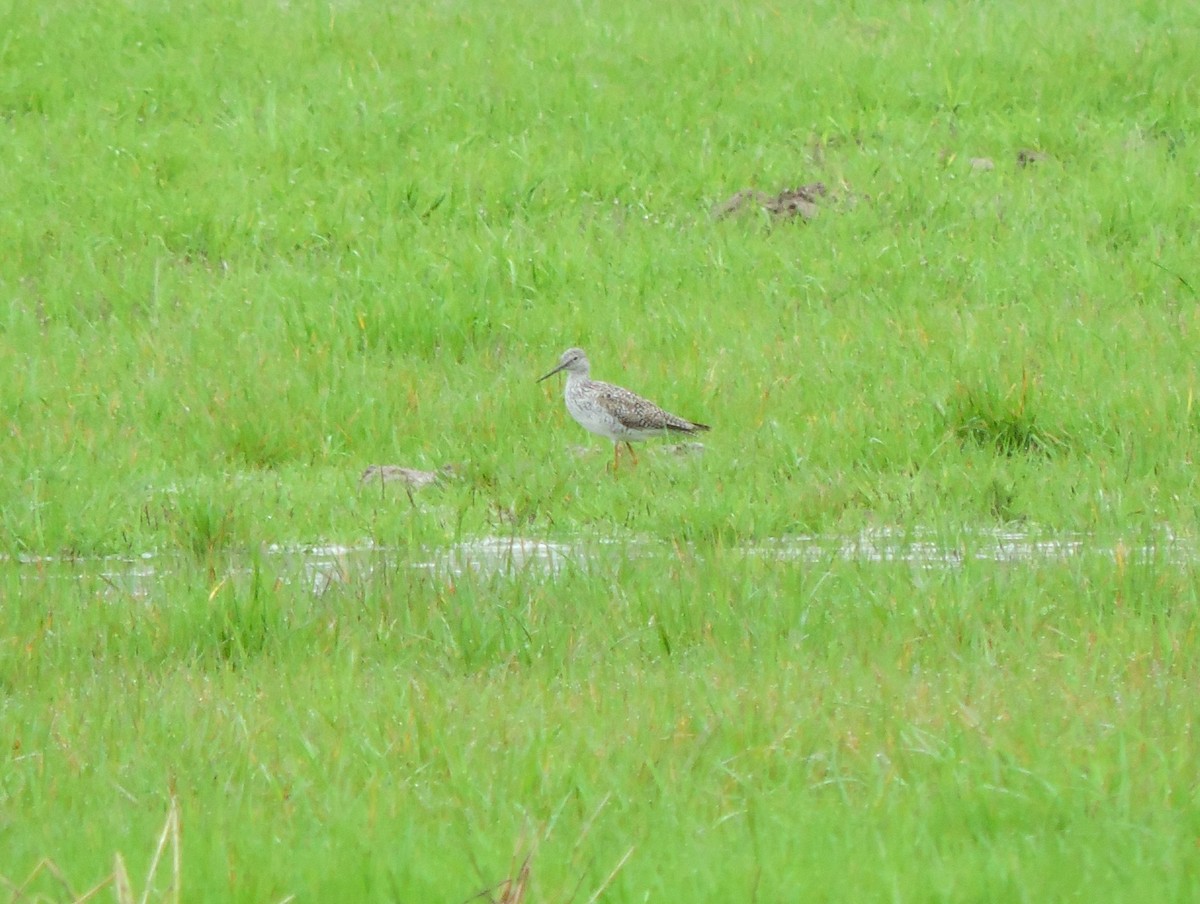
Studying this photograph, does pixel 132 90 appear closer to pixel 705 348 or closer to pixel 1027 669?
pixel 705 348

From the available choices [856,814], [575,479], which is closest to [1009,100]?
[575,479]

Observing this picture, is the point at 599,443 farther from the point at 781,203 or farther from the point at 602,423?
the point at 781,203

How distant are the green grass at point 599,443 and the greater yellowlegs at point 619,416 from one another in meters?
0.20

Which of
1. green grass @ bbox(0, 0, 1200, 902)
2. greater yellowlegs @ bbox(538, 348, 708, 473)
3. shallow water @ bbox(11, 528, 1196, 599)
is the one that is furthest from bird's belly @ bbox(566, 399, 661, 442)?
shallow water @ bbox(11, 528, 1196, 599)

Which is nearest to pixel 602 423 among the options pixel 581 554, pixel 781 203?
pixel 581 554

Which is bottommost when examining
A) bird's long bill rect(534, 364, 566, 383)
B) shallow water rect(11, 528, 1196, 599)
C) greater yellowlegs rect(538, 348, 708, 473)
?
bird's long bill rect(534, 364, 566, 383)

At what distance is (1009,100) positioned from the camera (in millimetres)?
13695

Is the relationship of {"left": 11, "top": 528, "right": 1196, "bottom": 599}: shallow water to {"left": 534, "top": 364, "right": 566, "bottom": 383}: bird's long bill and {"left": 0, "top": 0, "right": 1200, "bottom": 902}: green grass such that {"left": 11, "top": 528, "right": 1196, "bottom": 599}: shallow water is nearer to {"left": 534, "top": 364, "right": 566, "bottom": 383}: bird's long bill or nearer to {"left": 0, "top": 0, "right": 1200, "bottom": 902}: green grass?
{"left": 0, "top": 0, "right": 1200, "bottom": 902}: green grass

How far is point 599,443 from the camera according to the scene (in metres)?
9.09

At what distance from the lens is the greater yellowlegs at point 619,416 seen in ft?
28.3

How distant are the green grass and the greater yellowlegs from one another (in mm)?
199

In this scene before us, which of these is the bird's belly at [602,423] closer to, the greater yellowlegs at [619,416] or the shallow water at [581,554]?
the greater yellowlegs at [619,416]

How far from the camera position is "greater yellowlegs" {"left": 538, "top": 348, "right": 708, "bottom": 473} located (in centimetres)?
862

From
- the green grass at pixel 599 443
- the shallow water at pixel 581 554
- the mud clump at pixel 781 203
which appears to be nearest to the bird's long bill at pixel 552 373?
the green grass at pixel 599 443
